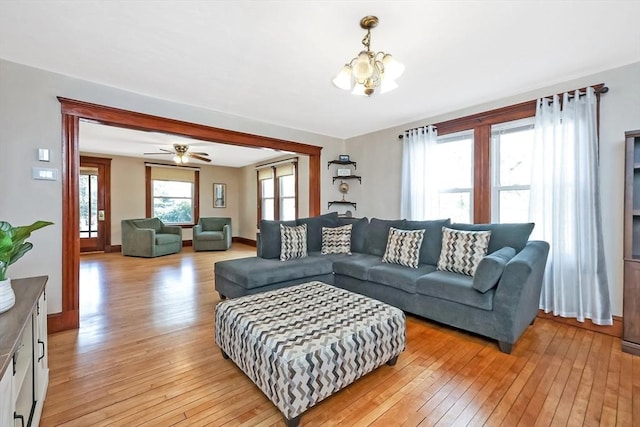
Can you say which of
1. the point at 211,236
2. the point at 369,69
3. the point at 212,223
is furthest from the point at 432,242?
the point at 212,223

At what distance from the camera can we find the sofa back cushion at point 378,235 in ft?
12.2

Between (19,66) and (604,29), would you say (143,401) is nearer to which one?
(19,66)

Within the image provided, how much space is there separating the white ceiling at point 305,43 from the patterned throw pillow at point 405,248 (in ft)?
5.27

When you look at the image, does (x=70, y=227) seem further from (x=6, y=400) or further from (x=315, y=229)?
(x=315, y=229)

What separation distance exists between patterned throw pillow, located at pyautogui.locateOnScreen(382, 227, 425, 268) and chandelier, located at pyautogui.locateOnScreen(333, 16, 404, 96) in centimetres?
172

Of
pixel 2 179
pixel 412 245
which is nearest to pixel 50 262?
pixel 2 179

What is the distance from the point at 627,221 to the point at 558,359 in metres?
1.24

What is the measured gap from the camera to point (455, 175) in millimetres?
3799

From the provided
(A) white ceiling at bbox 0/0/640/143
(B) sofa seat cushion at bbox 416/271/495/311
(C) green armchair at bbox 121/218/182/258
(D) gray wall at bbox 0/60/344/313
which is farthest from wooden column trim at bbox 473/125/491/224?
(C) green armchair at bbox 121/218/182/258

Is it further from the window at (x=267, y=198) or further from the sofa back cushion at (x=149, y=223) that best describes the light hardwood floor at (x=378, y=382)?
the window at (x=267, y=198)

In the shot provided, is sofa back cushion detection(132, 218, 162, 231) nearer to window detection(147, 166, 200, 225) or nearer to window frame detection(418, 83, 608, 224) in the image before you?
window detection(147, 166, 200, 225)

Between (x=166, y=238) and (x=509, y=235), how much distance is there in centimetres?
667

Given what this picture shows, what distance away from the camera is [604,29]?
2010 mm

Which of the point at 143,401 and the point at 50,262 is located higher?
the point at 50,262
